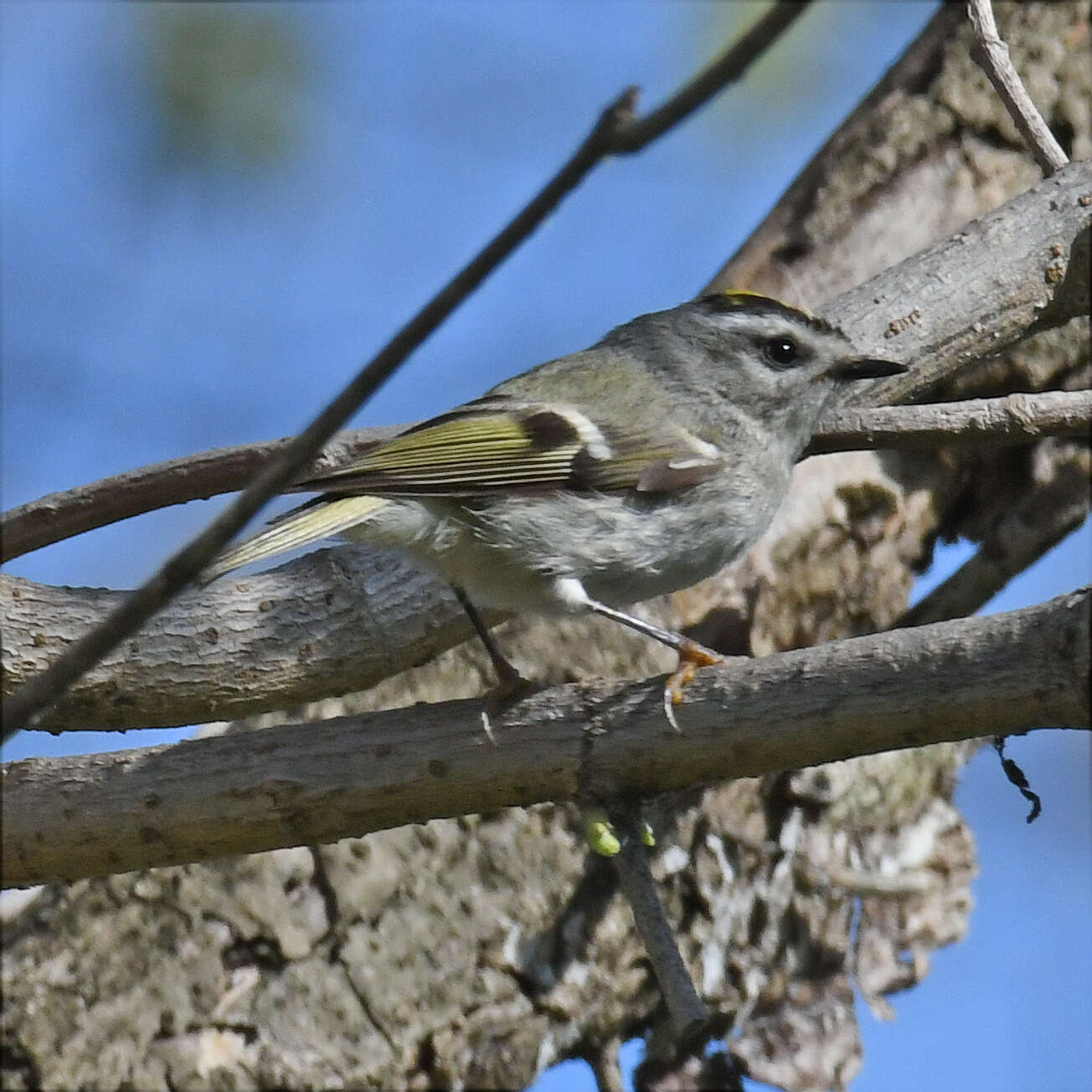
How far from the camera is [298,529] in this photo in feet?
8.46

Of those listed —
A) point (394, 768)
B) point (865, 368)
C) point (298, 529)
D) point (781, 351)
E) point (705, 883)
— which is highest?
point (781, 351)

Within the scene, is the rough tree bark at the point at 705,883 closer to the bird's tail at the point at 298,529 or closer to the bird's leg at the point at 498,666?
the bird's leg at the point at 498,666

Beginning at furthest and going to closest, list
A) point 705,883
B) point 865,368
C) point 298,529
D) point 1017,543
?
point 1017,543
point 705,883
point 865,368
point 298,529

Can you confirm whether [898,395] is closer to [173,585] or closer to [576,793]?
[576,793]

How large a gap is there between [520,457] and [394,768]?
2.55ft

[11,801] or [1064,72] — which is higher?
[1064,72]

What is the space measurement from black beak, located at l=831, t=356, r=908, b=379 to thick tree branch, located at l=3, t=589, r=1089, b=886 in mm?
1205

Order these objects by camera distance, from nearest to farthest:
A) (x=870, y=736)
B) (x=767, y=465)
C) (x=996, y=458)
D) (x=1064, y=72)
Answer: (x=870, y=736) → (x=767, y=465) → (x=996, y=458) → (x=1064, y=72)

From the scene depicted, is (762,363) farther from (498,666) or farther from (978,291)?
(498,666)

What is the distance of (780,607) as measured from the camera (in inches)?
150

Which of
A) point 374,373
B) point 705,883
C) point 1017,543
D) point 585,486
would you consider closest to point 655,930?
point 585,486

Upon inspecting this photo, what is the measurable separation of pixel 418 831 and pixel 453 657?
0.45m

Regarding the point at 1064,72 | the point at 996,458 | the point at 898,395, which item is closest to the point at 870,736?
the point at 898,395

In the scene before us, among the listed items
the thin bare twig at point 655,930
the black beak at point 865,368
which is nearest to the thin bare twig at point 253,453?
the black beak at point 865,368
